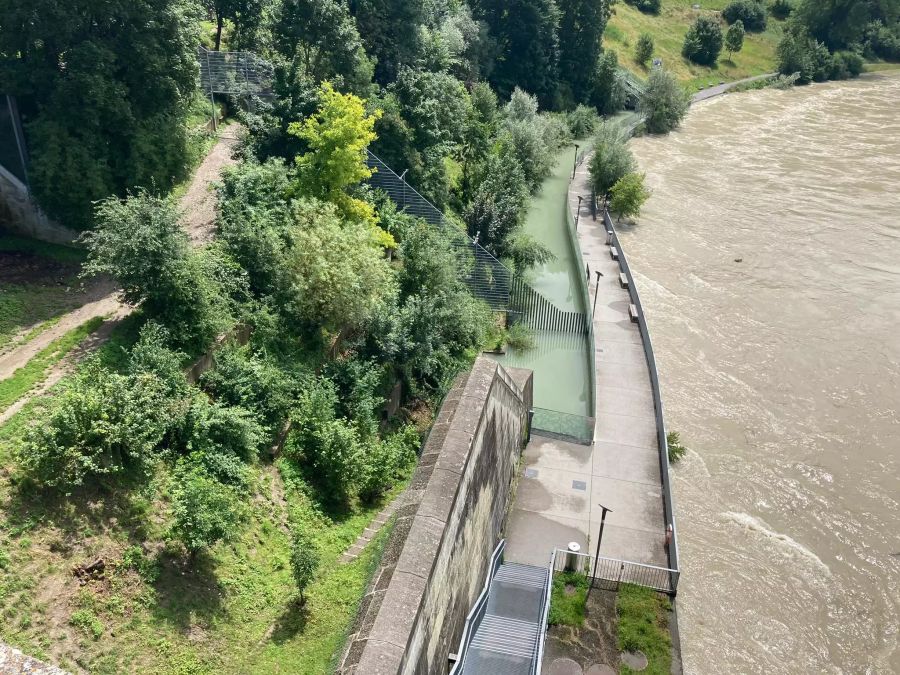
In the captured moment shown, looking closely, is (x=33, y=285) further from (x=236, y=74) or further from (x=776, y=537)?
(x=776, y=537)

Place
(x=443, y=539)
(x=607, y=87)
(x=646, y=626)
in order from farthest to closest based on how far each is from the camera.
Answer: (x=607, y=87) → (x=646, y=626) → (x=443, y=539)

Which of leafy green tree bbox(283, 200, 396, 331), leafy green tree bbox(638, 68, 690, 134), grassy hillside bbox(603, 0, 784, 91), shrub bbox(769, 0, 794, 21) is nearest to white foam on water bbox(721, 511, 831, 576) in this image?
leafy green tree bbox(283, 200, 396, 331)

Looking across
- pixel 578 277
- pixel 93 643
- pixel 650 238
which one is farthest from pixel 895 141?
pixel 93 643

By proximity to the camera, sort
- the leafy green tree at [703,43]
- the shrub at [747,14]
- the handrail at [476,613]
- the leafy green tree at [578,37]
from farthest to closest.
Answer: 1. the shrub at [747,14]
2. the leafy green tree at [703,43]
3. the leafy green tree at [578,37]
4. the handrail at [476,613]

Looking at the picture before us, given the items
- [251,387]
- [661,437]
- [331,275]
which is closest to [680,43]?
[661,437]

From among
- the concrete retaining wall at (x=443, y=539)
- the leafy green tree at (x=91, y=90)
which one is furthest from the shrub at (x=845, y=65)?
the concrete retaining wall at (x=443, y=539)

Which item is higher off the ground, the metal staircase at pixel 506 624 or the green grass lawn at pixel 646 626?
the metal staircase at pixel 506 624

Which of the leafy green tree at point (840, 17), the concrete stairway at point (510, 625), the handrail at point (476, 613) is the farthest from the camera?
the leafy green tree at point (840, 17)

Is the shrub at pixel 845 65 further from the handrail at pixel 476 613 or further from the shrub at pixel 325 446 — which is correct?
the handrail at pixel 476 613

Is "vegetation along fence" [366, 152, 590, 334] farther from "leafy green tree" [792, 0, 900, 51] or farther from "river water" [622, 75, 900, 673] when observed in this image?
"leafy green tree" [792, 0, 900, 51]
